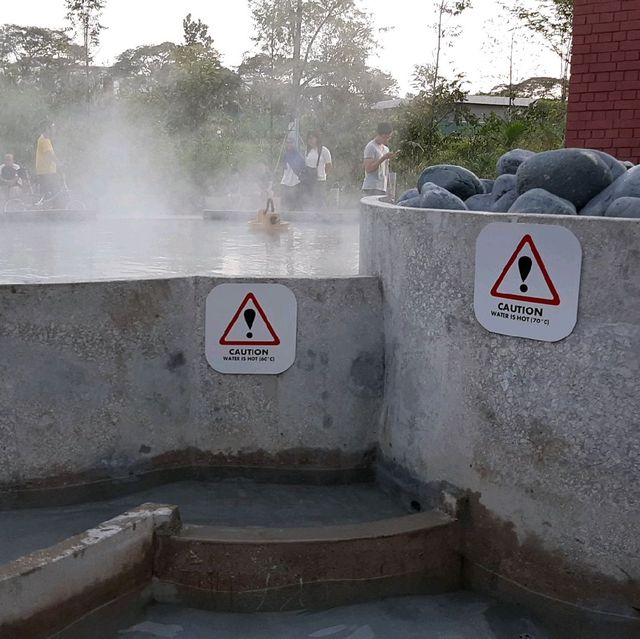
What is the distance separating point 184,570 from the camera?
3461 millimetres

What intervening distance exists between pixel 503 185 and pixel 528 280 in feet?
4.60

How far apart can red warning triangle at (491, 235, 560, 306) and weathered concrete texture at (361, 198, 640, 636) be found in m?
0.10

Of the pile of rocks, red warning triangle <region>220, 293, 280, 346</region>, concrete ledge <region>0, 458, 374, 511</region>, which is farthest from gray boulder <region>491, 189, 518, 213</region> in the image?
concrete ledge <region>0, 458, 374, 511</region>

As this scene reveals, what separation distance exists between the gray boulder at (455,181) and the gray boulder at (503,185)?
297 mm

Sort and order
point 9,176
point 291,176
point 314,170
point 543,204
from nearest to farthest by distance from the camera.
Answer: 1. point 543,204
2. point 291,176
3. point 314,170
4. point 9,176

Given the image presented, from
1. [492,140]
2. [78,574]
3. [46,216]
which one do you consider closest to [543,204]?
[78,574]

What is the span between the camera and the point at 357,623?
3.29 metres

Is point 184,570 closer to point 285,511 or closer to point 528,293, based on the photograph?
point 285,511

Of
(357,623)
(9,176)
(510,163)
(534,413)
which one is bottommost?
(357,623)

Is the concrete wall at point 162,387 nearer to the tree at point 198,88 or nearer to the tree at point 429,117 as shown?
the tree at point 429,117

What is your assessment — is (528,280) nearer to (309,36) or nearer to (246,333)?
(246,333)

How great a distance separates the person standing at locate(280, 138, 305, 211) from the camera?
12414mm

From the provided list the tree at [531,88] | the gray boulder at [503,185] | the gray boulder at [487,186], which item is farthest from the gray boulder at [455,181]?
the tree at [531,88]

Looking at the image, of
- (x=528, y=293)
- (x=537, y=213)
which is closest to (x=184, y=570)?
(x=528, y=293)
